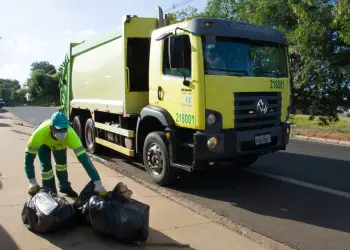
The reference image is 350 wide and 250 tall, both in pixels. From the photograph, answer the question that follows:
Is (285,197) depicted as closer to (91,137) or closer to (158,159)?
(158,159)

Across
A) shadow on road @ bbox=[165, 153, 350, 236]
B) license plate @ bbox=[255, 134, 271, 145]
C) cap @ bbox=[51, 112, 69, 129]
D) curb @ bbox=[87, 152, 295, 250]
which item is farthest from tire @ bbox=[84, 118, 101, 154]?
cap @ bbox=[51, 112, 69, 129]

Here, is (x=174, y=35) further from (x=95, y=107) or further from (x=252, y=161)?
(x=95, y=107)

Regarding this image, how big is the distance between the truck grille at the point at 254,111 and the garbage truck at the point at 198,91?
0.01 metres

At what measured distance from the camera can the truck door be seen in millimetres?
5309

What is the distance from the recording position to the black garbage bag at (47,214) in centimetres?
363

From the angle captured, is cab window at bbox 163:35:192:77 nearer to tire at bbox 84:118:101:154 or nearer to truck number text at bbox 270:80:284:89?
truck number text at bbox 270:80:284:89

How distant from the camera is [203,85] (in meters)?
5.14

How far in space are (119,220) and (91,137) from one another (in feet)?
20.0

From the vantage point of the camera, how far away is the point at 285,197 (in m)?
5.42

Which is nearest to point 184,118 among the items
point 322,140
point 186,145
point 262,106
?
point 186,145

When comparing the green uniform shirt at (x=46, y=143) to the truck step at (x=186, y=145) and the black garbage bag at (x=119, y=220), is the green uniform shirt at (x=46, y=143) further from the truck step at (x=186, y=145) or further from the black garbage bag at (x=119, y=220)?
the truck step at (x=186, y=145)

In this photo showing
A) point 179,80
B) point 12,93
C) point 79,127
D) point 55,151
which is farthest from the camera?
point 12,93

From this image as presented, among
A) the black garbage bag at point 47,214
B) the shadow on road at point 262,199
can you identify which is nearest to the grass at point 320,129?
the shadow on road at point 262,199

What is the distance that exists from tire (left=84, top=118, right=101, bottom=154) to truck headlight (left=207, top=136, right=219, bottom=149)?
14.8 ft
